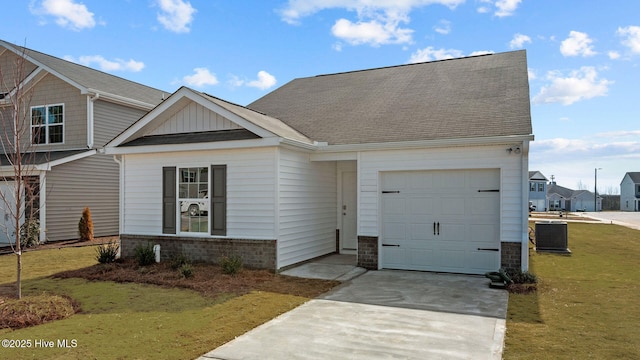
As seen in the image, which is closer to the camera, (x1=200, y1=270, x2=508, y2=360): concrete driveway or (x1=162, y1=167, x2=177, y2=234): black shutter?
(x1=200, y1=270, x2=508, y2=360): concrete driveway

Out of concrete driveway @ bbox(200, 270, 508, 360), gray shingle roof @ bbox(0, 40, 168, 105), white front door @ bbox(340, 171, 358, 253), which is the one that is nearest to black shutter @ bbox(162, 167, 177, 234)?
white front door @ bbox(340, 171, 358, 253)

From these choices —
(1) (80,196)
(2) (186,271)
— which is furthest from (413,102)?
(1) (80,196)

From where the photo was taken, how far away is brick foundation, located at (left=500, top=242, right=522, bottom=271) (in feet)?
29.1

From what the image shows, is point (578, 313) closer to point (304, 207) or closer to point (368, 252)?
point (368, 252)

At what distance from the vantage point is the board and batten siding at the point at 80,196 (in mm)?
15273

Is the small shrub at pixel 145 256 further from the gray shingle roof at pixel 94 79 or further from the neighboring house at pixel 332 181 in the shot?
the gray shingle roof at pixel 94 79

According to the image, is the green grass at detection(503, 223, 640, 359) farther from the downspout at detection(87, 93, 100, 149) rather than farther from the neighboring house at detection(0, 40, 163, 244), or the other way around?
the downspout at detection(87, 93, 100, 149)

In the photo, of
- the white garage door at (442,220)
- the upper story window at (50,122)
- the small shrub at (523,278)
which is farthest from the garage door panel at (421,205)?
the upper story window at (50,122)

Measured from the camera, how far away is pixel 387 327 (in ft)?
19.1

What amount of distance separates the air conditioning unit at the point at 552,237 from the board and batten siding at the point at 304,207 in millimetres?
6628

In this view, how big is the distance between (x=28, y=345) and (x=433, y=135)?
8073 millimetres

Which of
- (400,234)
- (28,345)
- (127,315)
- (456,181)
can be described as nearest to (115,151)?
(127,315)

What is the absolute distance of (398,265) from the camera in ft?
33.2

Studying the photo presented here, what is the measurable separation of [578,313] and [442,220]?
358 centimetres
